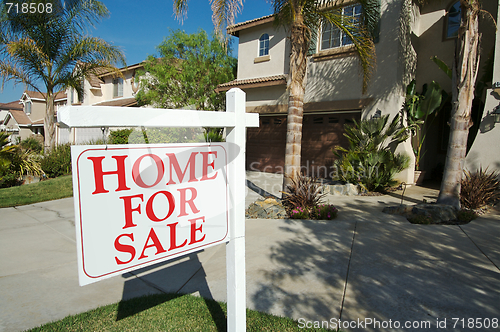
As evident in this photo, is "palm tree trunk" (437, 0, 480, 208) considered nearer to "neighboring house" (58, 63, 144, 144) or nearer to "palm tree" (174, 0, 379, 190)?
"palm tree" (174, 0, 379, 190)

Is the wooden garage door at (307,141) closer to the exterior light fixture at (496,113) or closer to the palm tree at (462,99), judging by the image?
the exterior light fixture at (496,113)

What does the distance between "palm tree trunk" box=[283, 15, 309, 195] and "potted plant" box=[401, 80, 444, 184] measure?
15.1ft

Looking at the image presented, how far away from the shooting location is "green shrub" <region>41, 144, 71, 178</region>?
1182cm

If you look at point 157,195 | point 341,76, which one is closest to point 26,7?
point 341,76

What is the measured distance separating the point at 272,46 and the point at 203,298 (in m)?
11.9

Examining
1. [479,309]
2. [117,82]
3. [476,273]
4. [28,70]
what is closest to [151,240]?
[479,309]

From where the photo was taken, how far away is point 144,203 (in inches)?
71.7

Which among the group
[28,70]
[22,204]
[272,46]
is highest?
[272,46]

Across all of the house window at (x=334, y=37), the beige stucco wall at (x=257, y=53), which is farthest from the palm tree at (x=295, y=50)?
the beige stucco wall at (x=257, y=53)

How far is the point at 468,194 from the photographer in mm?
6680

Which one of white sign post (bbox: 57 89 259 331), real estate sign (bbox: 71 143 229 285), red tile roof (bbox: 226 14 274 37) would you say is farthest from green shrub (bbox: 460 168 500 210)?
red tile roof (bbox: 226 14 274 37)

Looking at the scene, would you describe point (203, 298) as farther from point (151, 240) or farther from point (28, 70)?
point (28, 70)

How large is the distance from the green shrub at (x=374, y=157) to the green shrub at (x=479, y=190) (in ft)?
6.82

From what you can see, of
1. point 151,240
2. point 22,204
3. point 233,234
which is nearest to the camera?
point 151,240
